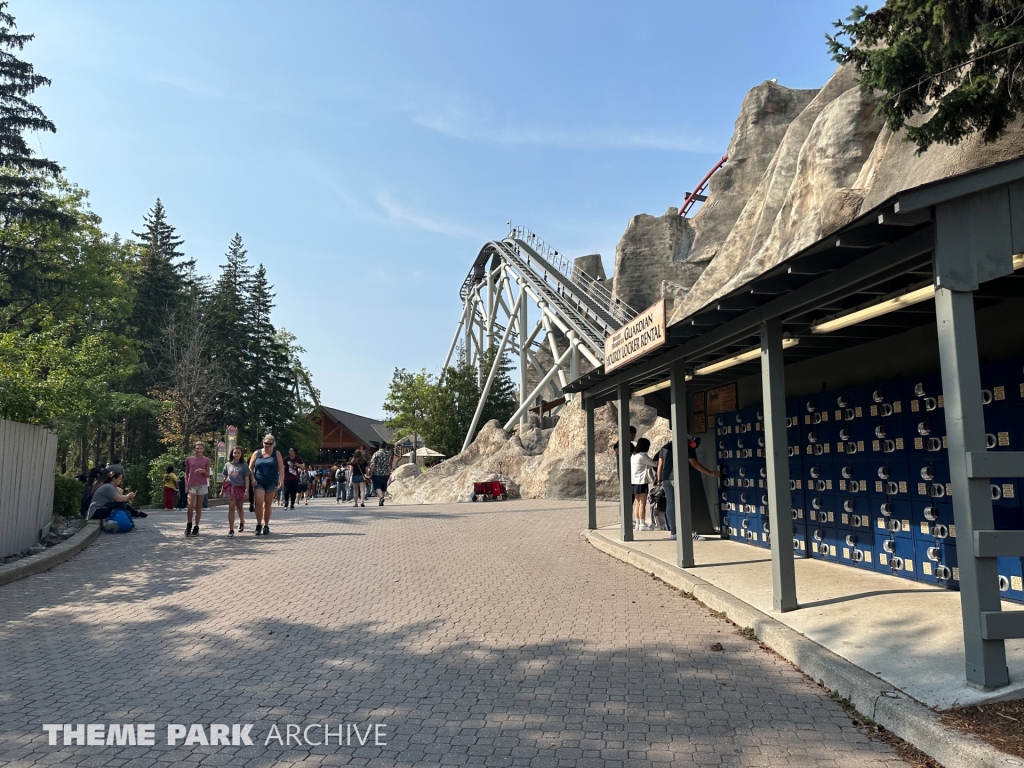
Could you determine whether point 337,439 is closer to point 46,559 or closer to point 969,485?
point 46,559

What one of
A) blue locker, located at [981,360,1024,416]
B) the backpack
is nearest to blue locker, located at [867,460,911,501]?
blue locker, located at [981,360,1024,416]

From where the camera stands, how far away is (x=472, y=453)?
3397 cm

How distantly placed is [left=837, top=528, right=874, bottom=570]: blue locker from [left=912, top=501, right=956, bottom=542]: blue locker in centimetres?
84

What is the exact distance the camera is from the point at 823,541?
9.17 meters

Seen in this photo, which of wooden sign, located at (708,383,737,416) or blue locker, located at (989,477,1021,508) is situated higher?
wooden sign, located at (708,383,737,416)

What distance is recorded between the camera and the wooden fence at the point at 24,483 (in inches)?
397

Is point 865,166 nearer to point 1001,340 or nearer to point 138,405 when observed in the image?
point 1001,340

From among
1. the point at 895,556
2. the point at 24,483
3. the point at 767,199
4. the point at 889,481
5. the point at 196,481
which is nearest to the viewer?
the point at 895,556

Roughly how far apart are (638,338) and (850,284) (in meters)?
3.88

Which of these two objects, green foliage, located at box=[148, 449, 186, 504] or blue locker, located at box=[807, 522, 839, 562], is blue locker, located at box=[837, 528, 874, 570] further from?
green foliage, located at box=[148, 449, 186, 504]

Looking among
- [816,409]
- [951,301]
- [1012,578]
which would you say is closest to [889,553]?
[1012,578]

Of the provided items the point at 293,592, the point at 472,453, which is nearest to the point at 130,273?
the point at 472,453

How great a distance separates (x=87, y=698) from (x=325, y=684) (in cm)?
146

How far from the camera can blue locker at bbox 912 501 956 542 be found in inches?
270
